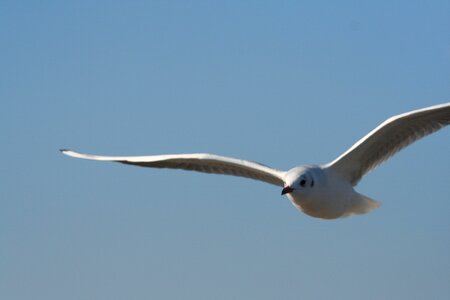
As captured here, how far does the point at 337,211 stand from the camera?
13.3 metres

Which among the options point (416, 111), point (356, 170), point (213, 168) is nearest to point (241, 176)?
A: point (213, 168)

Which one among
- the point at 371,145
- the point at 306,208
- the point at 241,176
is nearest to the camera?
the point at 306,208

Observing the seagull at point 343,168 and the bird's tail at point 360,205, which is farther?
the bird's tail at point 360,205

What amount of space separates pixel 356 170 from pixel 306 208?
1229mm

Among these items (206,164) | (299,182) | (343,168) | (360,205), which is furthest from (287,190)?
(206,164)

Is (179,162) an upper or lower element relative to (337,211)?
upper

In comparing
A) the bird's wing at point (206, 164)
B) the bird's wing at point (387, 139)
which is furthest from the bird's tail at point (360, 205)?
the bird's wing at point (206, 164)

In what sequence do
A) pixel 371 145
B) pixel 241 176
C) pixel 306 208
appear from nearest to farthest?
pixel 306 208 → pixel 371 145 → pixel 241 176

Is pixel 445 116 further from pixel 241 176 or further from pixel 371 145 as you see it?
pixel 241 176

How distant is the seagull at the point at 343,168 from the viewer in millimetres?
12812

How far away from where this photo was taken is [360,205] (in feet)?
45.0

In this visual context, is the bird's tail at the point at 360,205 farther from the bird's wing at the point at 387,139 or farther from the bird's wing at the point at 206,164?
the bird's wing at the point at 206,164

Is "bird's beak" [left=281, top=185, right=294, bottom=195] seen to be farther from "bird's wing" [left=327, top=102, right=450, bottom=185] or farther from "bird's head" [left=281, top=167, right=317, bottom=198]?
"bird's wing" [left=327, top=102, right=450, bottom=185]

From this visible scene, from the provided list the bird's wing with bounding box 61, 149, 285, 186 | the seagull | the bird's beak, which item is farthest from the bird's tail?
the bird's beak
